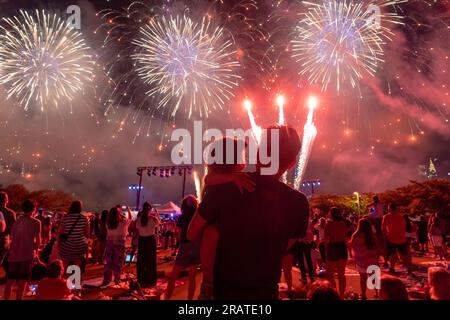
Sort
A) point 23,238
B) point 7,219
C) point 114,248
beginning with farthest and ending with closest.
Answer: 1. point 114,248
2. point 7,219
3. point 23,238

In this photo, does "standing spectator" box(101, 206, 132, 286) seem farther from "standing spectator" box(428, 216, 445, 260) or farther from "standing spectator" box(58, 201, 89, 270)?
"standing spectator" box(428, 216, 445, 260)

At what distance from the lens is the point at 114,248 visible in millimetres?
9328

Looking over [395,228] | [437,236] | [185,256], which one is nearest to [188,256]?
→ [185,256]

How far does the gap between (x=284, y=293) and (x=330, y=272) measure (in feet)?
3.81

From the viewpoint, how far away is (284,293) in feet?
26.7

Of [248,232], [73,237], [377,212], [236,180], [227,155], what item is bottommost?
[73,237]

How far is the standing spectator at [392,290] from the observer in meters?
3.56

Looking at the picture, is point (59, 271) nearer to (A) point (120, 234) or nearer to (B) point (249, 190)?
(B) point (249, 190)

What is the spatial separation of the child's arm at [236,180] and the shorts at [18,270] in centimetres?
600

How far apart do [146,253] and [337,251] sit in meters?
4.76

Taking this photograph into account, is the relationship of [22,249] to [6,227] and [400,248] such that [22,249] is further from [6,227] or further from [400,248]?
[400,248]

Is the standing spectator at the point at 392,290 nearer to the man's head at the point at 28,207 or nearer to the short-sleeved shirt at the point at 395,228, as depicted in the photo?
the man's head at the point at 28,207

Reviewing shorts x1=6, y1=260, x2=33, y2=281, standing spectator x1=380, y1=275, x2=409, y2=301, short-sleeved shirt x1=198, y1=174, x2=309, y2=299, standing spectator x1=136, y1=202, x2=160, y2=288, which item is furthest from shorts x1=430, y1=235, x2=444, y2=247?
short-sleeved shirt x1=198, y1=174, x2=309, y2=299
